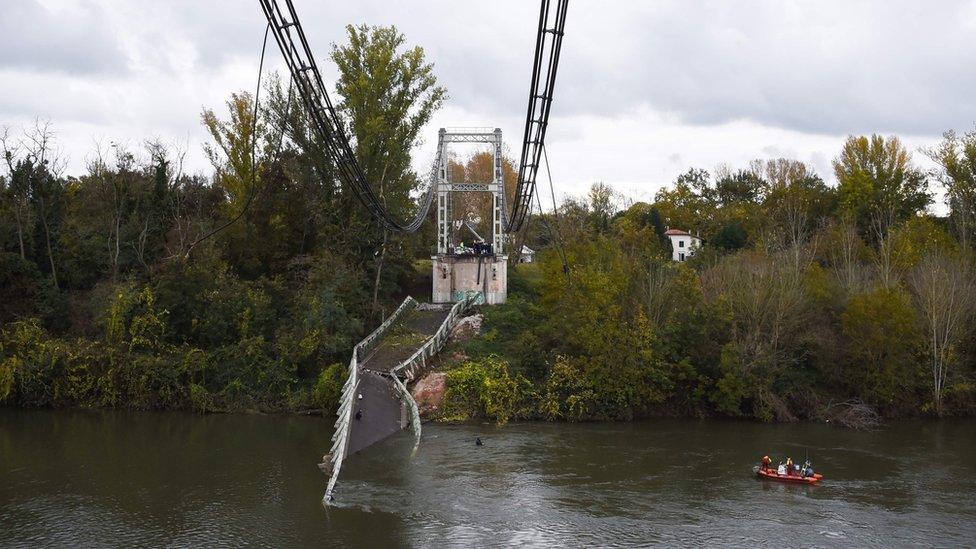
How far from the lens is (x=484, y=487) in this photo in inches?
1032

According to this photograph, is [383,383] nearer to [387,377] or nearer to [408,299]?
[387,377]

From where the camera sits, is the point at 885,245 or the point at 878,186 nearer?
the point at 885,245

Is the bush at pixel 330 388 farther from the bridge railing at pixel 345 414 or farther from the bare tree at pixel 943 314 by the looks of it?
the bare tree at pixel 943 314

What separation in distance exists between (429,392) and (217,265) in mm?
15863

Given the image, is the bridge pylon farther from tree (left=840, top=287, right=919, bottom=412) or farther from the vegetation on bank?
tree (left=840, top=287, right=919, bottom=412)

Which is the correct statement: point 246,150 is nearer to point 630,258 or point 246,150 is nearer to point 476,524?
point 630,258

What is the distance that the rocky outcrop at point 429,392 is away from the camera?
36.3 meters

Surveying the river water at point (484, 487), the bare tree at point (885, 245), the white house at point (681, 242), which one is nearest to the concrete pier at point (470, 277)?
the river water at point (484, 487)

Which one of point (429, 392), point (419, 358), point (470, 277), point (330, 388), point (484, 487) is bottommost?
point (484, 487)

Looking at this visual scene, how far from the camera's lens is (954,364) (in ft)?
130

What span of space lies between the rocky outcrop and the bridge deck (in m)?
1.46

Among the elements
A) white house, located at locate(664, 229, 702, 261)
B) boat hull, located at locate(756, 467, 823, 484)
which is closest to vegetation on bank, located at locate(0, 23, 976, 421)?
boat hull, located at locate(756, 467, 823, 484)

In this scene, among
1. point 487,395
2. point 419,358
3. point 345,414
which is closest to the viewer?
point 345,414

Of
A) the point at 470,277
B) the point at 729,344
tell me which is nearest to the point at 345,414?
A: the point at 729,344
